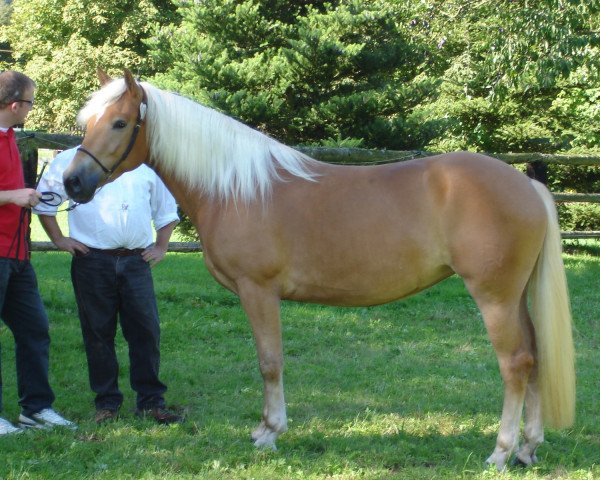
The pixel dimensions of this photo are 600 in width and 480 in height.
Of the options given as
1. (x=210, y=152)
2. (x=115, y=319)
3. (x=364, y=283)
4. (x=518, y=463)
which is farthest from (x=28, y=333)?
(x=518, y=463)

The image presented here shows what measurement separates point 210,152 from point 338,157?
4523mm

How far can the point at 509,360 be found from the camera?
12.5 feet

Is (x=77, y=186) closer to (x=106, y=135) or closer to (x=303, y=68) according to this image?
(x=106, y=135)

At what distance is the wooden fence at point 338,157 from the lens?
651 cm

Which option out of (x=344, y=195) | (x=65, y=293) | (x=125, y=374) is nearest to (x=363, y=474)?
(x=344, y=195)

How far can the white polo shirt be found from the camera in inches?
173

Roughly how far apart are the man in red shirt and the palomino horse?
1.65ft

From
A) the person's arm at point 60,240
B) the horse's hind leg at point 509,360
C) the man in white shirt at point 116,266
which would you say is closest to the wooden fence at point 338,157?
the person's arm at point 60,240

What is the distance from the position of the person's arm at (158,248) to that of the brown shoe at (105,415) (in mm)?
978

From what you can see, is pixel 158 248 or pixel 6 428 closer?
pixel 6 428

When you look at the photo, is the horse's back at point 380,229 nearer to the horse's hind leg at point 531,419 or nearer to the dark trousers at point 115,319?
the horse's hind leg at point 531,419

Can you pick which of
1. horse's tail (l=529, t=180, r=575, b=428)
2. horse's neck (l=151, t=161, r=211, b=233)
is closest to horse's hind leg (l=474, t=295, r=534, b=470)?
horse's tail (l=529, t=180, r=575, b=428)

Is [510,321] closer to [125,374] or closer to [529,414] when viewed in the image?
[529,414]

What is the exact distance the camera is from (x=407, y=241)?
3.81 metres
